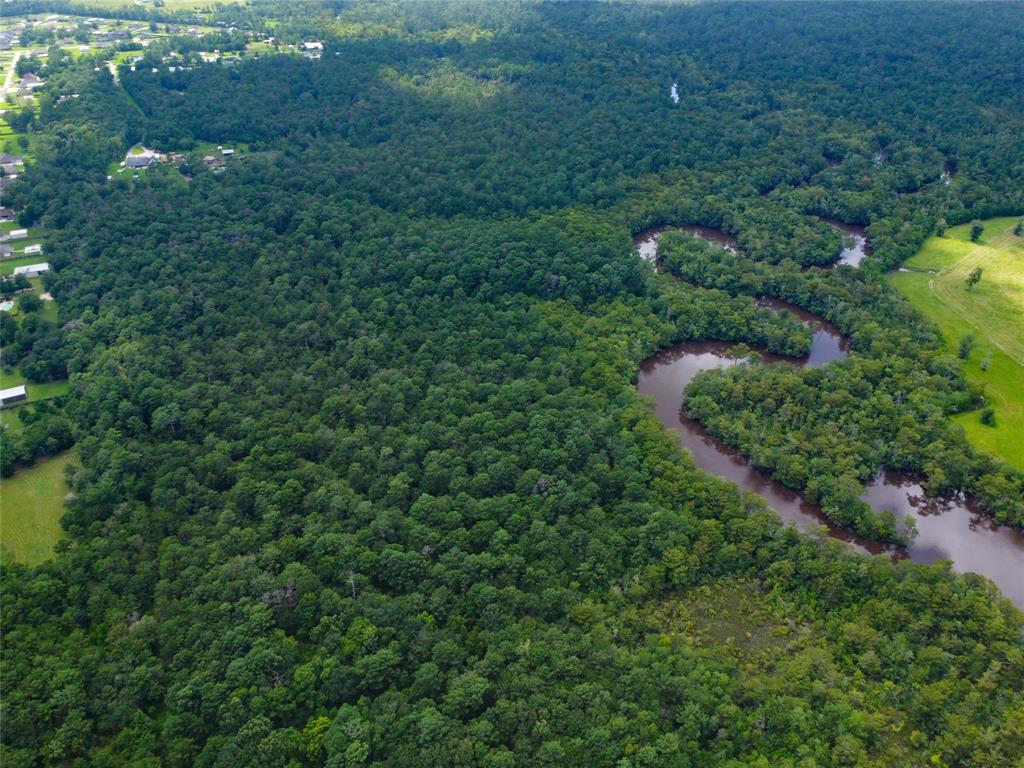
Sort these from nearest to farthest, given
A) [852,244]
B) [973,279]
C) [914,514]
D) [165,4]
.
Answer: [914,514] < [973,279] < [852,244] < [165,4]

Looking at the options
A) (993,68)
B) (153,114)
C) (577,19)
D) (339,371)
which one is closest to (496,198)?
(339,371)

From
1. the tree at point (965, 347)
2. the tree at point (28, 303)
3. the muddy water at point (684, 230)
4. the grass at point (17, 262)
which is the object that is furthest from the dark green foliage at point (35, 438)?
the tree at point (965, 347)

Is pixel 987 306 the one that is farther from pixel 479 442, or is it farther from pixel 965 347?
pixel 479 442

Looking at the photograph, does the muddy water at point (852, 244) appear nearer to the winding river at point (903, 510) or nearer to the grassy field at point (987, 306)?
the grassy field at point (987, 306)

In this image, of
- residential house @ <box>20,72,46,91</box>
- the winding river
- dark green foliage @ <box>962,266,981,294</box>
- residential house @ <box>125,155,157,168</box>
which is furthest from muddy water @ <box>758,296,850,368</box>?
residential house @ <box>20,72,46,91</box>

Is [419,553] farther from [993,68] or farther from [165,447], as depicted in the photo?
[993,68]

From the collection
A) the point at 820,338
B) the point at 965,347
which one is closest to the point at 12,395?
the point at 820,338
